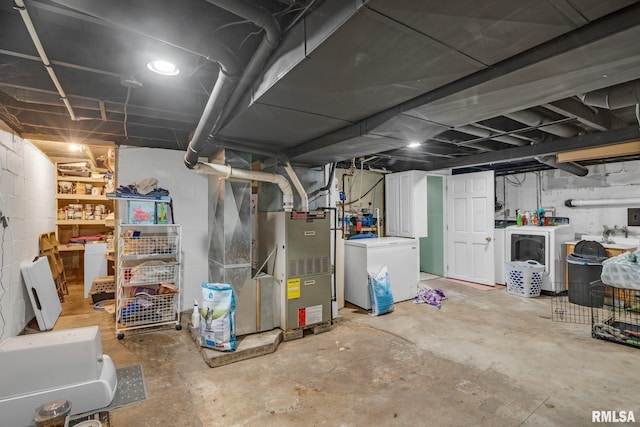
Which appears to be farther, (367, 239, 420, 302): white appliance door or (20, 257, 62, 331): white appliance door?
(367, 239, 420, 302): white appliance door

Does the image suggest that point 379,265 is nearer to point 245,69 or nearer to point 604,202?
point 245,69

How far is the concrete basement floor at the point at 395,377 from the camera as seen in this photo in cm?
204

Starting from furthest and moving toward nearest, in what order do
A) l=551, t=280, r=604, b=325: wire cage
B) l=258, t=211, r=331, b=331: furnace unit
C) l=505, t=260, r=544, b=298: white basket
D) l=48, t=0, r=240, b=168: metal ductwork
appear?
l=505, t=260, r=544, b=298: white basket < l=551, t=280, r=604, b=325: wire cage < l=258, t=211, r=331, b=331: furnace unit < l=48, t=0, r=240, b=168: metal ductwork

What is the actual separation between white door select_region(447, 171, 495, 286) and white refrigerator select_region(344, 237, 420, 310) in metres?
1.46

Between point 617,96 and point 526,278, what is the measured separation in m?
3.28

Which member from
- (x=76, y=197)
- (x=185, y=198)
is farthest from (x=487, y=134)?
(x=76, y=197)

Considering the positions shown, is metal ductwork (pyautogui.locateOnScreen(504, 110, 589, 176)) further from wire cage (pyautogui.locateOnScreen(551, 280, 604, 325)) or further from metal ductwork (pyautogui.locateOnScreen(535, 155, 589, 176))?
wire cage (pyautogui.locateOnScreen(551, 280, 604, 325))

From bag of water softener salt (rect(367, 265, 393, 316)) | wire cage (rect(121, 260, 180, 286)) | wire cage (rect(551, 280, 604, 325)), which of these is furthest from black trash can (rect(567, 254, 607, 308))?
wire cage (rect(121, 260, 180, 286))

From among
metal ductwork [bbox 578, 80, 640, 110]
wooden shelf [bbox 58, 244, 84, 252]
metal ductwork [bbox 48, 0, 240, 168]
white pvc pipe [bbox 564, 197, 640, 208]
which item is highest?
metal ductwork [bbox 578, 80, 640, 110]

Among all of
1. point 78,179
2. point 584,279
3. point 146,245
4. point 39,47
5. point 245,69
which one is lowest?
point 584,279

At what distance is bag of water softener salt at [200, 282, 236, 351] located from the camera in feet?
9.09

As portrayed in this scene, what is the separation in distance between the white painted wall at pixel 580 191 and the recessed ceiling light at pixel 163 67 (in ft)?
20.9

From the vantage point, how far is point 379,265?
170 inches

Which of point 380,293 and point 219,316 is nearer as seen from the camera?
point 219,316
